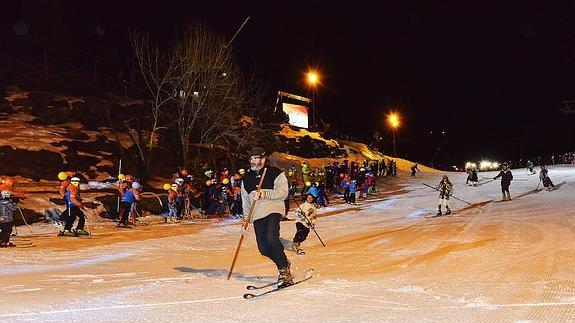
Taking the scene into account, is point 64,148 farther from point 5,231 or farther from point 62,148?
point 5,231

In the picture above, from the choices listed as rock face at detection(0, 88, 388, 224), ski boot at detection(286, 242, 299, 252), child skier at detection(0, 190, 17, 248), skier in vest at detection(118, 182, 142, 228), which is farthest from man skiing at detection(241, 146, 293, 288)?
rock face at detection(0, 88, 388, 224)

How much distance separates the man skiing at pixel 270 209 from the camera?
6.46 meters

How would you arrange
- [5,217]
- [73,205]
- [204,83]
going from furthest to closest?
[204,83], [73,205], [5,217]

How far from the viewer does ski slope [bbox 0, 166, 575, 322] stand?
205 inches

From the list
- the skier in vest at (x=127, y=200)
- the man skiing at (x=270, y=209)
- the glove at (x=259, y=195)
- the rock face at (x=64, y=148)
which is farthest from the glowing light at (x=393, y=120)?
the glove at (x=259, y=195)

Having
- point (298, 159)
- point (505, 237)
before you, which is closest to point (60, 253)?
point (505, 237)

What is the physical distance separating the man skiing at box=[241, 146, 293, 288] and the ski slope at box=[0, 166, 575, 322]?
436 mm

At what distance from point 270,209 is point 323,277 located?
5.07ft

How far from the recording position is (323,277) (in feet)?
24.0

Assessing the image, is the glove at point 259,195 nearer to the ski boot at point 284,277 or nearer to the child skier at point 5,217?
the ski boot at point 284,277

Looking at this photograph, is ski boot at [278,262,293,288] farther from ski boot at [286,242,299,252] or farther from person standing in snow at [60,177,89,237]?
person standing in snow at [60,177,89,237]

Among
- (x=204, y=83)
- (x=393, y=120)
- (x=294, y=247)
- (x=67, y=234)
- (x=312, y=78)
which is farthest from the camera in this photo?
(x=393, y=120)

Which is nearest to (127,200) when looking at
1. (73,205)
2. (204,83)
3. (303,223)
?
(73,205)

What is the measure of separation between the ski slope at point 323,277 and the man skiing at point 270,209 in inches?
17.2
